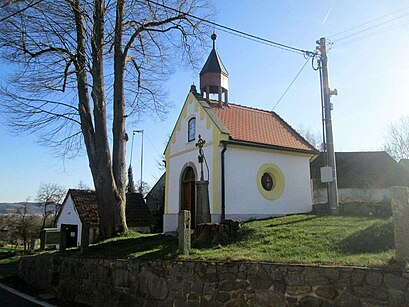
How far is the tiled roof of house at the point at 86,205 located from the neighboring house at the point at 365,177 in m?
15.7

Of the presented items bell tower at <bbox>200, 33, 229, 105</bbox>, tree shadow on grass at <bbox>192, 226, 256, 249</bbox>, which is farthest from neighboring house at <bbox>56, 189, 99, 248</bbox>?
tree shadow on grass at <bbox>192, 226, 256, 249</bbox>

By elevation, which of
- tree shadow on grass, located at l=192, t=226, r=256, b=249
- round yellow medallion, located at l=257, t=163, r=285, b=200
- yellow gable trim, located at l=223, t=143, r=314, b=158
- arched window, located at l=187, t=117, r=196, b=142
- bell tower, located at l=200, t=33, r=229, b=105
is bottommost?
tree shadow on grass, located at l=192, t=226, r=256, b=249

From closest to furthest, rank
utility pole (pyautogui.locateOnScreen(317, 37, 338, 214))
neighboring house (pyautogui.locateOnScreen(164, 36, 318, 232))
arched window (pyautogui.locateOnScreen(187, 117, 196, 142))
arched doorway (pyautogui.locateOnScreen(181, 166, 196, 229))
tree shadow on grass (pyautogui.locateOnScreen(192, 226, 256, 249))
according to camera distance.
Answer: tree shadow on grass (pyautogui.locateOnScreen(192, 226, 256, 249))
utility pole (pyautogui.locateOnScreen(317, 37, 338, 214))
neighboring house (pyautogui.locateOnScreen(164, 36, 318, 232))
arched doorway (pyautogui.locateOnScreen(181, 166, 196, 229))
arched window (pyautogui.locateOnScreen(187, 117, 196, 142))

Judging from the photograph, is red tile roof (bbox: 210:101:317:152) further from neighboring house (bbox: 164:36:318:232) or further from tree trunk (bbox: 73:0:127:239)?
tree trunk (bbox: 73:0:127:239)

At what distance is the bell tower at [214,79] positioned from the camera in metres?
18.4

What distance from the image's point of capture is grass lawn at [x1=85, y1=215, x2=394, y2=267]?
6.33 metres

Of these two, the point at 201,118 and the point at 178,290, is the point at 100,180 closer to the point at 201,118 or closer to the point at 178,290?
the point at 201,118

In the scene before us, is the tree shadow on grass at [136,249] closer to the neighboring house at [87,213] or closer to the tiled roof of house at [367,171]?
the neighboring house at [87,213]

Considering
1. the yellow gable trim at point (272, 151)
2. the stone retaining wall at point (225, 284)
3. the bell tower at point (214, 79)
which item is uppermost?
the bell tower at point (214, 79)

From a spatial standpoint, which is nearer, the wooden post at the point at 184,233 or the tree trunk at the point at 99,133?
the wooden post at the point at 184,233

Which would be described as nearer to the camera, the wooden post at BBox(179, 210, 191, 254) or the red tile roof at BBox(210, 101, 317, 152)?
the wooden post at BBox(179, 210, 191, 254)

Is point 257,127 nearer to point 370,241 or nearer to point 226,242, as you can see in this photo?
point 226,242

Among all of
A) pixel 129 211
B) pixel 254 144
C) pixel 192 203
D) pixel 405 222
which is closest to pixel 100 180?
pixel 192 203

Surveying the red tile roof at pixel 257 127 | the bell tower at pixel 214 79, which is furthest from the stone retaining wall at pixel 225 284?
the bell tower at pixel 214 79
